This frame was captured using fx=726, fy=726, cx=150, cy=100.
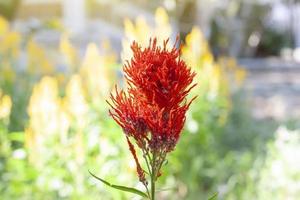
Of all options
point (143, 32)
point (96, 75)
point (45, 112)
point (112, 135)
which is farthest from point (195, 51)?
point (45, 112)

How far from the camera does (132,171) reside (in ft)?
11.8

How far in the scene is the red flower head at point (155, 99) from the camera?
138 cm

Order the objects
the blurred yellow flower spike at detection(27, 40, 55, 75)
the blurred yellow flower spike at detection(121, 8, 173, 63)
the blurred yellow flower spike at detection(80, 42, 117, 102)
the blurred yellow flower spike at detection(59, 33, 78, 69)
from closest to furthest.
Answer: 1. the blurred yellow flower spike at detection(121, 8, 173, 63)
2. the blurred yellow flower spike at detection(80, 42, 117, 102)
3. the blurred yellow flower spike at detection(59, 33, 78, 69)
4. the blurred yellow flower spike at detection(27, 40, 55, 75)

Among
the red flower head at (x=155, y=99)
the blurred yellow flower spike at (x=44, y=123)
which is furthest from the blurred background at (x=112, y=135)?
the red flower head at (x=155, y=99)

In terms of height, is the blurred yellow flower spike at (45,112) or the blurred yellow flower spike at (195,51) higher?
the blurred yellow flower spike at (195,51)

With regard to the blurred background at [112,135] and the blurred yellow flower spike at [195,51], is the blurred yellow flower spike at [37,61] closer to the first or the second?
the blurred background at [112,135]

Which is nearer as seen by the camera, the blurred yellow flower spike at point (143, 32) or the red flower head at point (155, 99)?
the red flower head at point (155, 99)

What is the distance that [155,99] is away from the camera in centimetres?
139

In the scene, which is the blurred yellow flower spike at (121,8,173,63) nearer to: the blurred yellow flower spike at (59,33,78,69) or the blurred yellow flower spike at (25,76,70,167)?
the blurred yellow flower spike at (25,76,70,167)

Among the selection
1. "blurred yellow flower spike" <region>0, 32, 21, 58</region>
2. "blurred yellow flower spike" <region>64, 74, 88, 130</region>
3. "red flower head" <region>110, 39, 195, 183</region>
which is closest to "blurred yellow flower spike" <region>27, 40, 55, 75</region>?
"blurred yellow flower spike" <region>0, 32, 21, 58</region>

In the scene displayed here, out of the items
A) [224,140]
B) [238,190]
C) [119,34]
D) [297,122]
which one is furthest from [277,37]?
[238,190]

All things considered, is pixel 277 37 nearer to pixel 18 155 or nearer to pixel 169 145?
pixel 18 155

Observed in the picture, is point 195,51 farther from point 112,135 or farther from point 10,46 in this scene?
point 10,46

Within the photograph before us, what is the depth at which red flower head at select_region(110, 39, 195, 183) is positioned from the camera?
1384mm
